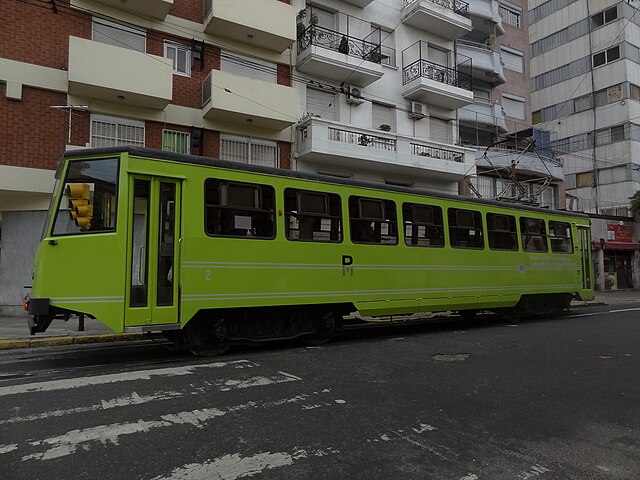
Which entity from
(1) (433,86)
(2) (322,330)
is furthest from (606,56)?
(2) (322,330)

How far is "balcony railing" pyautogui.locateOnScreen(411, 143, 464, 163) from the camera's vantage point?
1898 centimetres

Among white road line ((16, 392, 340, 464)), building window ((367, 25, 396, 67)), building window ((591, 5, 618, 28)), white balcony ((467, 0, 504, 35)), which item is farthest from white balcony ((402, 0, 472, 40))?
white road line ((16, 392, 340, 464))

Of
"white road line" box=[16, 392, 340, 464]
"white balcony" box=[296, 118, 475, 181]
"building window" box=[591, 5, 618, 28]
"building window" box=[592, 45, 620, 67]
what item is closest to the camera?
"white road line" box=[16, 392, 340, 464]

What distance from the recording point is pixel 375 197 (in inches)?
363

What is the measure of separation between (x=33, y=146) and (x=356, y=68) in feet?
37.6

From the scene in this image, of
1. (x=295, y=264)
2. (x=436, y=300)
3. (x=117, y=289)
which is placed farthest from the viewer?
(x=436, y=300)

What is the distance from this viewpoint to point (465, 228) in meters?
10.8

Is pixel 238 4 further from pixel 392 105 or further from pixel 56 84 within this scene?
pixel 392 105

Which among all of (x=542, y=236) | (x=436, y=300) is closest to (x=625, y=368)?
(x=436, y=300)

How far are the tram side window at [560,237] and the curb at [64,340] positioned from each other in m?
11.1

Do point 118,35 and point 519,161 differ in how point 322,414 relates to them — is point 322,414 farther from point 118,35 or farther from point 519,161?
point 519,161

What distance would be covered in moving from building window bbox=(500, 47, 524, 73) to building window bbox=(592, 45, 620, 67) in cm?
780

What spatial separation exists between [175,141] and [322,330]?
968cm

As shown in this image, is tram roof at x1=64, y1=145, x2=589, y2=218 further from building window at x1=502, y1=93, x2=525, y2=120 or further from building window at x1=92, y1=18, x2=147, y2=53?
building window at x1=502, y1=93, x2=525, y2=120
